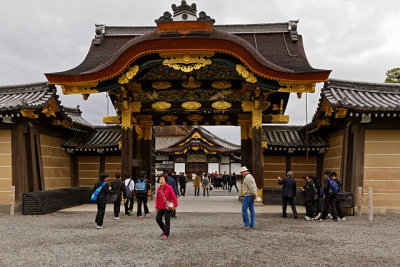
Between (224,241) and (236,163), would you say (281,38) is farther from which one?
(236,163)

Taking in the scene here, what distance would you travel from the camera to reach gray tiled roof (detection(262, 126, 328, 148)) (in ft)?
50.2

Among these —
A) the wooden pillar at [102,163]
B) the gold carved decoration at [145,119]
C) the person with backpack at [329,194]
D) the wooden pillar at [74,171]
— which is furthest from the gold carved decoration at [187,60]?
the wooden pillar at [74,171]

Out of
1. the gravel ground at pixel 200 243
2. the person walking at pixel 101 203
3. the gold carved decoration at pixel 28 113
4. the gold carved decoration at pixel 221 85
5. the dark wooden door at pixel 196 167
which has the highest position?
the gold carved decoration at pixel 221 85

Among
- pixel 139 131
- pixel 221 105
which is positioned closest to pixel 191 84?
pixel 221 105

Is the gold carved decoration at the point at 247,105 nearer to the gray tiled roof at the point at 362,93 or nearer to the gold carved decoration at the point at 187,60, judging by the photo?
the gold carved decoration at the point at 187,60

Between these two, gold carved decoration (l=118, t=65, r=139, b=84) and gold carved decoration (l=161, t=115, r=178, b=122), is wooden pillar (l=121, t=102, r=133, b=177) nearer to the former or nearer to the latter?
gold carved decoration (l=118, t=65, r=139, b=84)

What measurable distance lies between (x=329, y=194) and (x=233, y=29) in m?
10.0

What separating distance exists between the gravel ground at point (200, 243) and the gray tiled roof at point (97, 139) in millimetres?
6096

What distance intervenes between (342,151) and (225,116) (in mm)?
5458

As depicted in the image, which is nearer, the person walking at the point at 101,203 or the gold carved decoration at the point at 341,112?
the person walking at the point at 101,203

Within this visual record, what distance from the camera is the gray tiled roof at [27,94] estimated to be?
40.1 feet

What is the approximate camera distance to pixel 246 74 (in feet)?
40.0

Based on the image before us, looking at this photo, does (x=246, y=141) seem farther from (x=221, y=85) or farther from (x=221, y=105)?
(x=221, y=85)

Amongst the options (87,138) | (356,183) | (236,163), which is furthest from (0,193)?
(236,163)
